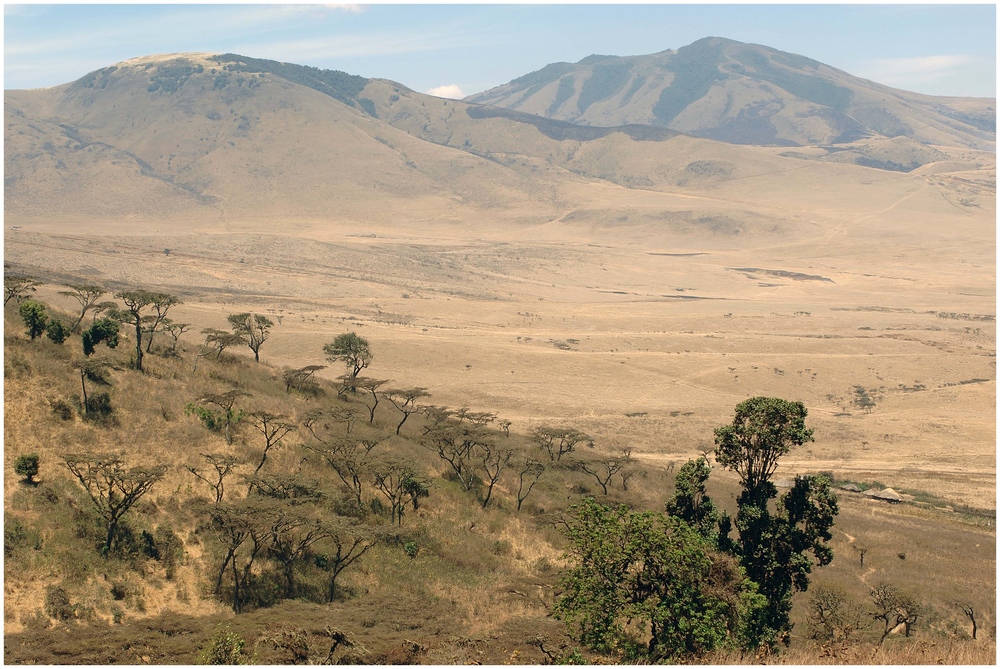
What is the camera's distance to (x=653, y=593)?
52.4ft

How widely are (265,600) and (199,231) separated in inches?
6487

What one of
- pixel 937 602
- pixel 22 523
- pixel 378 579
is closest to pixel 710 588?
pixel 378 579

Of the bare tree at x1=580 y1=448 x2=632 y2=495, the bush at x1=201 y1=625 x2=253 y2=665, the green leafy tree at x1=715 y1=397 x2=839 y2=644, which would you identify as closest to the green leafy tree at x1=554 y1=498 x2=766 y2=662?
the green leafy tree at x1=715 y1=397 x2=839 y2=644

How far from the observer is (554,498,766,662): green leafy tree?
15406 mm

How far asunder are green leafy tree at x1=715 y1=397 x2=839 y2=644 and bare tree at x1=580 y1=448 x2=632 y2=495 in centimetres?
1413

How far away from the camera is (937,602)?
996 inches

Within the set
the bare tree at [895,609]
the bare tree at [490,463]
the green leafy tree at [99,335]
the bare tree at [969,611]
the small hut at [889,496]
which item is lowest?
the small hut at [889,496]

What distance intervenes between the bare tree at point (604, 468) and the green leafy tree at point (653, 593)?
57.9 feet

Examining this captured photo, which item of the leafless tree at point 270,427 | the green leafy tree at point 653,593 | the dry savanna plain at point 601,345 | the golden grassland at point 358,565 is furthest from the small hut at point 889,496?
the leafless tree at point 270,427

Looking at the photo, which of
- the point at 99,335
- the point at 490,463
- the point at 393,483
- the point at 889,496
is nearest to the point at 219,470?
the point at 393,483

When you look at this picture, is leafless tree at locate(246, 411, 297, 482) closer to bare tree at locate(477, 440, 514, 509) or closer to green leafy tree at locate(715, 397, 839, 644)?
bare tree at locate(477, 440, 514, 509)

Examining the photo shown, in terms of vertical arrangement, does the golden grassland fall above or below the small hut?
above

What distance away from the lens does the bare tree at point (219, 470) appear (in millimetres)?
24047

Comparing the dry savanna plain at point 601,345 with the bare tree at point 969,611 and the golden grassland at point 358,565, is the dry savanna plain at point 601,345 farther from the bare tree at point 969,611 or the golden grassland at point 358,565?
the bare tree at point 969,611
